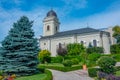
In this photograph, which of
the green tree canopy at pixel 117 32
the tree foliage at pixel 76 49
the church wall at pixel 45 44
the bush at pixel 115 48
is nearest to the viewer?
the bush at pixel 115 48

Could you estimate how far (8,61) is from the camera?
19.3 m

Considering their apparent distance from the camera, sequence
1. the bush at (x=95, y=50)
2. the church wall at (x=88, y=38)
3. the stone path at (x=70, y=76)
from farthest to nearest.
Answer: the church wall at (x=88, y=38) → the bush at (x=95, y=50) → the stone path at (x=70, y=76)

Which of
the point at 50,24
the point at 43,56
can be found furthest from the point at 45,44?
the point at 43,56

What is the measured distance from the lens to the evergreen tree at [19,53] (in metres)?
19.1

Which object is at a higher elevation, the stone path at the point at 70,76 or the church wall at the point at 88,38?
the church wall at the point at 88,38

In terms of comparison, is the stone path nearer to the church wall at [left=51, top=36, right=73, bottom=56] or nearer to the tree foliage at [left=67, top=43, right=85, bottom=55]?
the tree foliage at [left=67, top=43, right=85, bottom=55]

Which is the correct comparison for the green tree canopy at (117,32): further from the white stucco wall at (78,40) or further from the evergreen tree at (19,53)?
the evergreen tree at (19,53)

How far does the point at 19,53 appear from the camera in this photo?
62.6 ft

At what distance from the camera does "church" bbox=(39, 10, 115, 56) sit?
4947 centimetres

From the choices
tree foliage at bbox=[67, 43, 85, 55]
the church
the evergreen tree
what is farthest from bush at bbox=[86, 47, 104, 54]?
the evergreen tree

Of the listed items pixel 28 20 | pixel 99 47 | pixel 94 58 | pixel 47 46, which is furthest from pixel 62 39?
pixel 28 20

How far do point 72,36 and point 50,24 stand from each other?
513 inches

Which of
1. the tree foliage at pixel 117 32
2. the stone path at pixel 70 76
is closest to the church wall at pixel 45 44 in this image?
the tree foliage at pixel 117 32

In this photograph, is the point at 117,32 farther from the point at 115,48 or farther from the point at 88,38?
the point at 88,38
